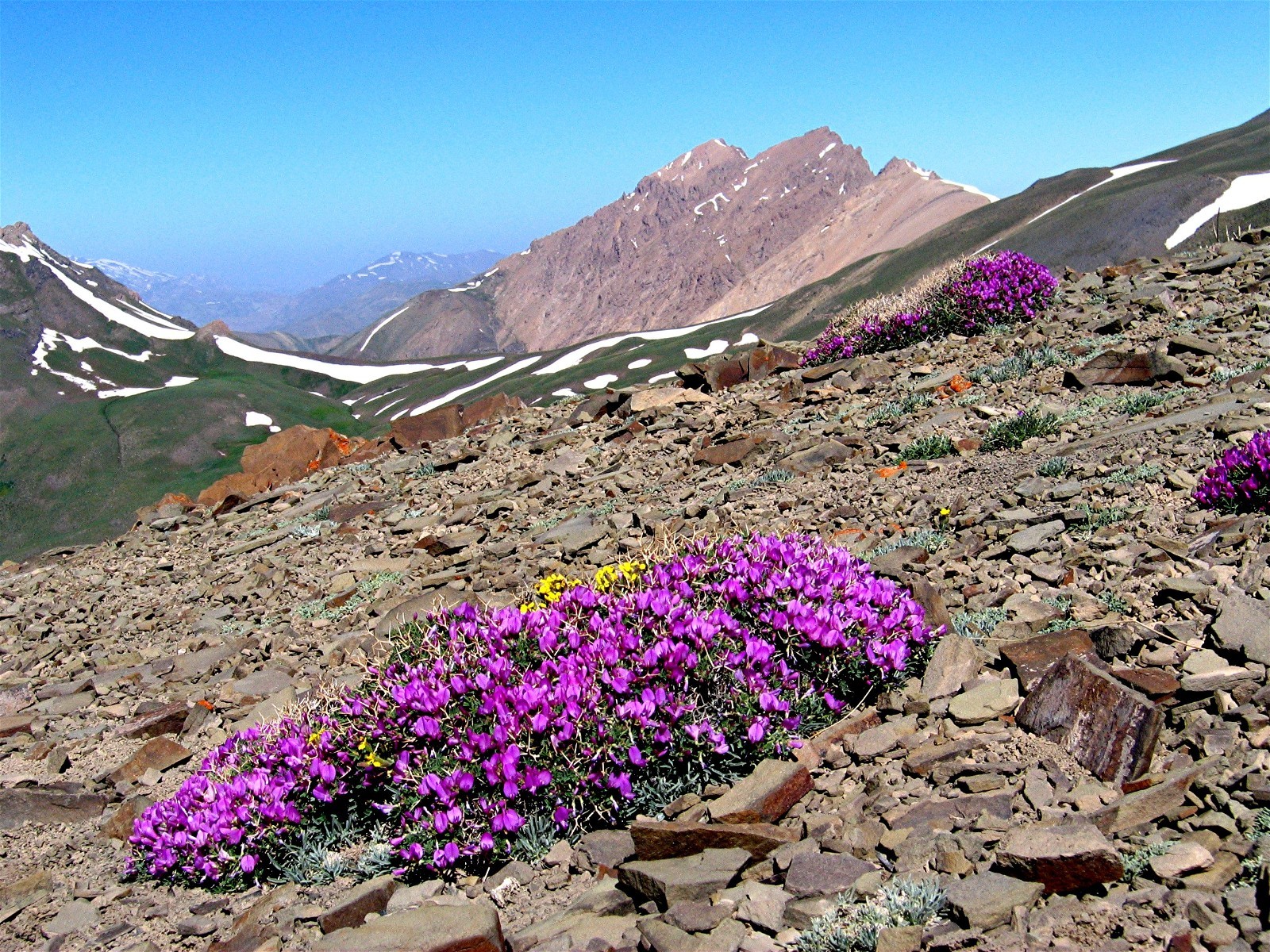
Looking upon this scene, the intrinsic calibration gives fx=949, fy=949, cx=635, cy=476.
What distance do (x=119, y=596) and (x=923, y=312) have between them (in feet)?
38.1

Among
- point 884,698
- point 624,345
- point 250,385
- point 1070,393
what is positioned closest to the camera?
point 884,698

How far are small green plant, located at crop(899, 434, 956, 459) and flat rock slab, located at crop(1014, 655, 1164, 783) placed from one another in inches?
191

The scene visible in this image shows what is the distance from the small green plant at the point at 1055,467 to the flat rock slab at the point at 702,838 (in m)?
4.47

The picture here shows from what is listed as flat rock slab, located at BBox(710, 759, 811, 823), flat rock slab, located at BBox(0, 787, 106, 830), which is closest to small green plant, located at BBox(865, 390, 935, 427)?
flat rock slab, located at BBox(710, 759, 811, 823)

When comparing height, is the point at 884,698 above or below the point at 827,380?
below

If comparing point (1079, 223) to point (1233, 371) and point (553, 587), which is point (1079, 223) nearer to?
point (1233, 371)

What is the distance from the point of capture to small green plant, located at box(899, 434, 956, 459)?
8.75 metres

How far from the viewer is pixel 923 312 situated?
14.6m

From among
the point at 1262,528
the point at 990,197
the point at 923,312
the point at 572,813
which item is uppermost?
the point at 990,197

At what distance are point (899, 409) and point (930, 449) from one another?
188 centimetres

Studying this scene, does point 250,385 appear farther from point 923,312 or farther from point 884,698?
point 884,698

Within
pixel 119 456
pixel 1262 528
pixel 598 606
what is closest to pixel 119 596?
pixel 598 606

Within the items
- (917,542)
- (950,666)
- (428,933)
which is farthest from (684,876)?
(917,542)

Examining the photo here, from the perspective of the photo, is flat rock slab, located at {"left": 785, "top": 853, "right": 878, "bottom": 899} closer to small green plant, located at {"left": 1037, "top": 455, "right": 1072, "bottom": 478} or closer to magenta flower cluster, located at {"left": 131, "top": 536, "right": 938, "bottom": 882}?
magenta flower cluster, located at {"left": 131, "top": 536, "right": 938, "bottom": 882}
